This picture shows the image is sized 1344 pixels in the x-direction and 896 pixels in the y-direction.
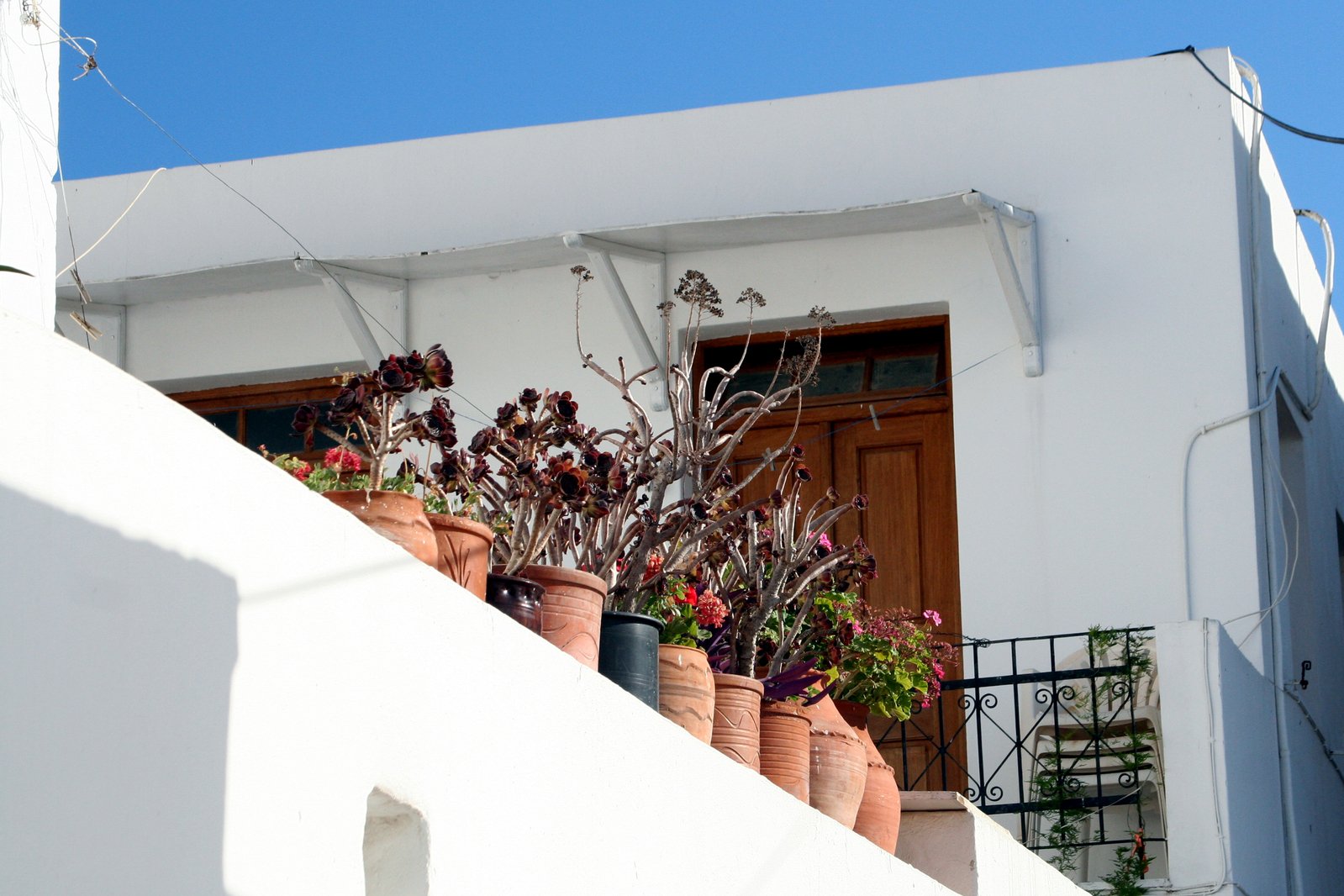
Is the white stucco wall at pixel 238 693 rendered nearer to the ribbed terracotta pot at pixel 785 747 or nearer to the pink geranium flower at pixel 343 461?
the pink geranium flower at pixel 343 461

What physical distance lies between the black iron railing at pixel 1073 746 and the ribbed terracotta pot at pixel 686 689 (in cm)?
289

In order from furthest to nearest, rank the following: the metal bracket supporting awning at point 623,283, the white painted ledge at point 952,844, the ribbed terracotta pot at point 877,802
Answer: the metal bracket supporting awning at point 623,283 → the white painted ledge at point 952,844 → the ribbed terracotta pot at point 877,802

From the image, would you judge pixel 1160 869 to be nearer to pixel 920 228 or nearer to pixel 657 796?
pixel 920 228

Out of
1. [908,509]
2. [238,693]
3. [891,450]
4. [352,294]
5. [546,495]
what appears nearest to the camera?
[238,693]

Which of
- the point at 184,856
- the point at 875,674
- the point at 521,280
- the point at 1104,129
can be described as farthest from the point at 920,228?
the point at 184,856

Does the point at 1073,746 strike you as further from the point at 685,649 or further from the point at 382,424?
the point at 382,424

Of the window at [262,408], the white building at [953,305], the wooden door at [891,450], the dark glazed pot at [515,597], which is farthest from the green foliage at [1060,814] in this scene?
the window at [262,408]

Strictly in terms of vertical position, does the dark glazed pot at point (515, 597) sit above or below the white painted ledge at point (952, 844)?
above

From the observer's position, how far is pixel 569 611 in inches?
165

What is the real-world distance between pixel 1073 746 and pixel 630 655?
13.7 ft

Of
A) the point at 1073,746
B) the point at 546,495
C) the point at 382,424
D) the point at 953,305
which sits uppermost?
the point at 953,305

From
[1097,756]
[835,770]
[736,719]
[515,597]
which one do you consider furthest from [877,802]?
[1097,756]

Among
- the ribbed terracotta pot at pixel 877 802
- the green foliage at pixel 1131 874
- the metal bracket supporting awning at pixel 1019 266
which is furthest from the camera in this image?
the metal bracket supporting awning at pixel 1019 266

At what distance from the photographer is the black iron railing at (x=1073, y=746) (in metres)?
7.73
